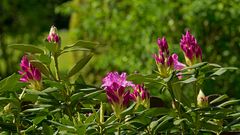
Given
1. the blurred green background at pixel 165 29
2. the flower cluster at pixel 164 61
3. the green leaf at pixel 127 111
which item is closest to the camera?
the green leaf at pixel 127 111

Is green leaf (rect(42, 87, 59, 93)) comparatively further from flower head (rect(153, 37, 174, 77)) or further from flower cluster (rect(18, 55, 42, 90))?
flower head (rect(153, 37, 174, 77))

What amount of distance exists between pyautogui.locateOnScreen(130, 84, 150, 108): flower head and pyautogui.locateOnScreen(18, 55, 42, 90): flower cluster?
0.86 feet

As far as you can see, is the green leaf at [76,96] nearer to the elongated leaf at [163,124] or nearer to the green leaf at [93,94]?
the green leaf at [93,94]

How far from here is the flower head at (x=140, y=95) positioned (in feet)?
6.12

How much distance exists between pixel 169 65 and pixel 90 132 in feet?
0.97

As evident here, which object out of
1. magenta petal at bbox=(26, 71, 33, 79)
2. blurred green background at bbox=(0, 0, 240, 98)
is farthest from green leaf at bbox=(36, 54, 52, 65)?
blurred green background at bbox=(0, 0, 240, 98)

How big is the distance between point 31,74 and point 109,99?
244mm

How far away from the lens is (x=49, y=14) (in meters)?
12.2

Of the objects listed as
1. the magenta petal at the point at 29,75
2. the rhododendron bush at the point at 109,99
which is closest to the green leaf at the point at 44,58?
the rhododendron bush at the point at 109,99

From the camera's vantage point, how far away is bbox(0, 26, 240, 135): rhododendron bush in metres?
1.74

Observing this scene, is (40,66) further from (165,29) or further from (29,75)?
(165,29)

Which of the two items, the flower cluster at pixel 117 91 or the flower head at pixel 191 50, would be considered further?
the flower head at pixel 191 50

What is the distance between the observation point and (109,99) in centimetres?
177

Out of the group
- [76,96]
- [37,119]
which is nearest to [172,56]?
[76,96]
